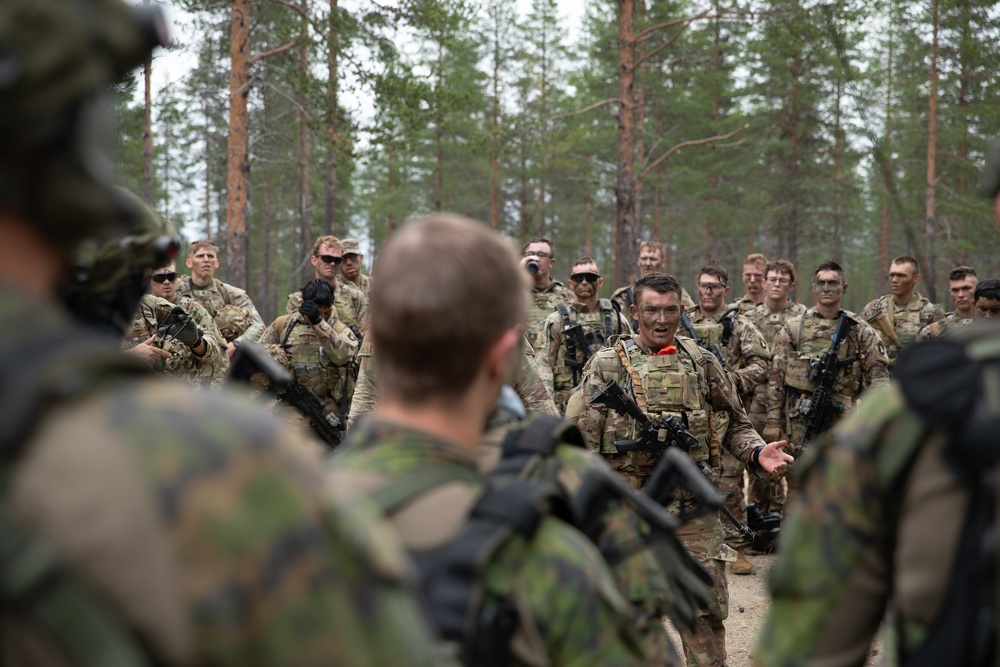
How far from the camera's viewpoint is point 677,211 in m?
35.8

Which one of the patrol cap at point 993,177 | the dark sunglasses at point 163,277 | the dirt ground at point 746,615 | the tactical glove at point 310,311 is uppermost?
the dark sunglasses at point 163,277

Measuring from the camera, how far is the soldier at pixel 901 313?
33.8ft

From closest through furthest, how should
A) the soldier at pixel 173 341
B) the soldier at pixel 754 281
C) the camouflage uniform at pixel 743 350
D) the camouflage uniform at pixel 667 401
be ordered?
the camouflage uniform at pixel 667 401 → the soldier at pixel 173 341 → the camouflage uniform at pixel 743 350 → the soldier at pixel 754 281

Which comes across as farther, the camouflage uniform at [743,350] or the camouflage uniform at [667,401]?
the camouflage uniform at [743,350]

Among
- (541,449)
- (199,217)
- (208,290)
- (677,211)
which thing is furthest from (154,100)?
(541,449)

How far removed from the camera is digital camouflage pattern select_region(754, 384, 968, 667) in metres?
1.45

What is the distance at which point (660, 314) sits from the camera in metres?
5.59

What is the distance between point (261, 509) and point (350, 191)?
37360 mm

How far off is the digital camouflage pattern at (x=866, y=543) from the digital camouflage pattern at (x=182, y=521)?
1.00 meters

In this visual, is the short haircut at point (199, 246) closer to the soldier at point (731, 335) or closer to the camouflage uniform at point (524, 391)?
the camouflage uniform at point (524, 391)

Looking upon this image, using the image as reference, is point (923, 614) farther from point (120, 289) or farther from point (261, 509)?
point (120, 289)

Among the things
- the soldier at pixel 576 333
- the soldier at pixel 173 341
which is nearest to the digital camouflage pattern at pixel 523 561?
the soldier at pixel 173 341

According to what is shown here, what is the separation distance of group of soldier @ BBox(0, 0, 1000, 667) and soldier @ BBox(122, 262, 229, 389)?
215 inches

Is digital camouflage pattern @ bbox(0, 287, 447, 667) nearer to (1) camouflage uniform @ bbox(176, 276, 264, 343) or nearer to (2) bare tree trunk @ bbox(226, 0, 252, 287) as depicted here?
(1) camouflage uniform @ bbox(176, 276, 264, 343)
